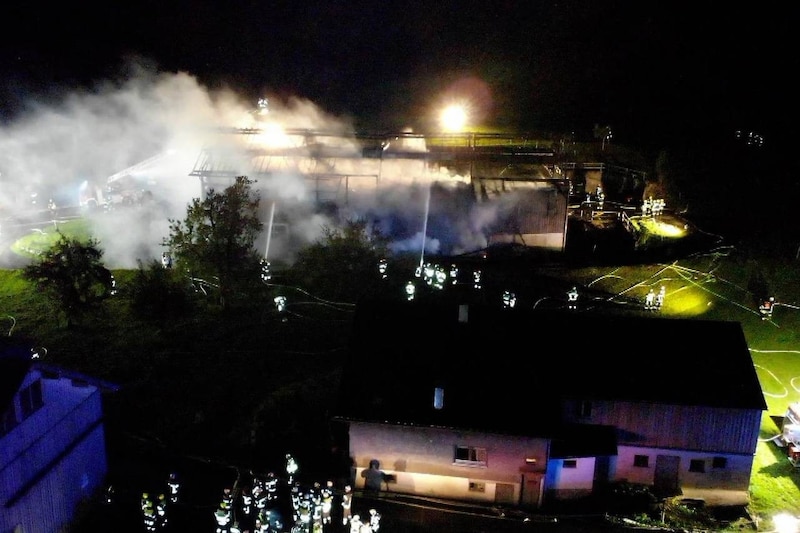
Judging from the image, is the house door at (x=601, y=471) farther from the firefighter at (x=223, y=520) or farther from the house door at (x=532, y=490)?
the firefighter at (x=223, y=520)

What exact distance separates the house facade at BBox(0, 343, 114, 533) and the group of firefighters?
132 centimetres

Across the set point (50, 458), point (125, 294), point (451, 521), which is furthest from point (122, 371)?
point (451, 521)

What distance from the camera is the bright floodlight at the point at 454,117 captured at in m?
52.5

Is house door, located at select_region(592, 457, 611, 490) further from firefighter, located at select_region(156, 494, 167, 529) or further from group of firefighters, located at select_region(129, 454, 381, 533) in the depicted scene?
firefighter, located at select_region(156, 494, 167, 529)

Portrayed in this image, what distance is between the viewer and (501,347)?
1711 cm

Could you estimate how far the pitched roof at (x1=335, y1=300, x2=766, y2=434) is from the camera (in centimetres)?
1591

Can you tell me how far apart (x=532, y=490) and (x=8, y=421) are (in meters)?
12.5

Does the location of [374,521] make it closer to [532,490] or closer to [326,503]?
[326,503]

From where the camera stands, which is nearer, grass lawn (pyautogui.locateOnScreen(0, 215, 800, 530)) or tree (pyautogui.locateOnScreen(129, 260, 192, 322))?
grass lawn (pyautogui.locateOnScreen(0, 215, 800, 530))

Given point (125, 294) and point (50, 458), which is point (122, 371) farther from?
point (50, 458)

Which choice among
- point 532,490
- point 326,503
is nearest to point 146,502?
point 326,503

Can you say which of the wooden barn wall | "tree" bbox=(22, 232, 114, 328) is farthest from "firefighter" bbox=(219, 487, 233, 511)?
"tree" bbox=(22, 232, 114, 328)

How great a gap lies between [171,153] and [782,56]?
171 ft

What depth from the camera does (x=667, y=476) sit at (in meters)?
16.8
